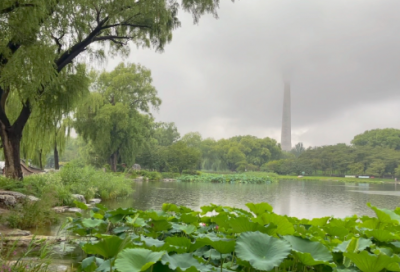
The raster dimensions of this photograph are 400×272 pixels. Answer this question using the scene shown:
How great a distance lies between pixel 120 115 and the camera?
2098 cm

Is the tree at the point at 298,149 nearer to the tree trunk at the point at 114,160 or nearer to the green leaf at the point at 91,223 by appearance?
the tree trunk at the point at 114,160

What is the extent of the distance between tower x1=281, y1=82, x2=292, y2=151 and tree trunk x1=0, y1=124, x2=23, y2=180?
94702 mm

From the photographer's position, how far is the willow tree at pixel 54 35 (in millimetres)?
5176

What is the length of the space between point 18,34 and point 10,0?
0.64 meters

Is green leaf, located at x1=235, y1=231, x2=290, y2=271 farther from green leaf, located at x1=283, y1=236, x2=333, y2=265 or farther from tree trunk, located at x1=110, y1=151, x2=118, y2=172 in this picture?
tree trunk, located at x1=110, y1=151, x2=118, y2=172

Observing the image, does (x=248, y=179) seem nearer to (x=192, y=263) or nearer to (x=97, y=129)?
(x=97, y=129)

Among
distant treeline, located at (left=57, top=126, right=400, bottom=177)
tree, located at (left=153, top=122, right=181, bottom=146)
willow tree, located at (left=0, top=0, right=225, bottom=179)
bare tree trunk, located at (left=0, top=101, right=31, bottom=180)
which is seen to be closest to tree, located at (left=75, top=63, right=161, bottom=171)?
distant treeline, located at (left=57, top=126, right=400, bottom=177)

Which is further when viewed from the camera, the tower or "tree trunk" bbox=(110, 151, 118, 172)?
the tower

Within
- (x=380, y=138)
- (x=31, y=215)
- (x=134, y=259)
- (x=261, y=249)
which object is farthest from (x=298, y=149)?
(x=134, y=259)

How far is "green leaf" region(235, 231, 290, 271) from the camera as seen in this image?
4.48ft

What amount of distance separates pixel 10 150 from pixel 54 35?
2.98m

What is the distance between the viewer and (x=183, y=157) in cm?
3266

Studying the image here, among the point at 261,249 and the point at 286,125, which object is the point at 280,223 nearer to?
the point at 261,249

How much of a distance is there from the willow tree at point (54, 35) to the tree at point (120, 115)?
36.3 ft
